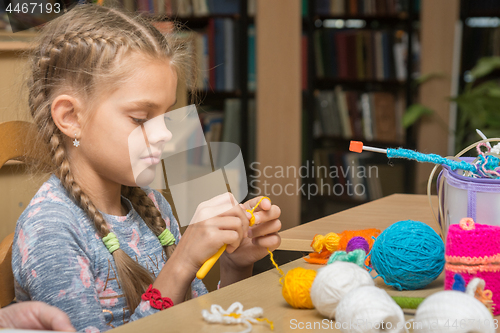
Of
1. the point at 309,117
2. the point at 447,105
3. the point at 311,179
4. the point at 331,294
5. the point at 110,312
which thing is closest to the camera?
the point at 331,294

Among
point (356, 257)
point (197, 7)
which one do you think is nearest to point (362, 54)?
point (197, 7)

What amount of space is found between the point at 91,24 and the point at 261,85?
1.74 metres

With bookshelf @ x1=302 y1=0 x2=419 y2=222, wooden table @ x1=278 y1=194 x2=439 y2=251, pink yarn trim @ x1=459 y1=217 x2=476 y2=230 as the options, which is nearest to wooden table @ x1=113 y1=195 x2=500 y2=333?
wooden table @ x1=278 y1=194 x2=439 y2=251

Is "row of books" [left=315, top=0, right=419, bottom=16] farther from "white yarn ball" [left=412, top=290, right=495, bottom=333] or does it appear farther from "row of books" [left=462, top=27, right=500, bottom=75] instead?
"white yarn ball" [left=412, top=290, right=495, bottom=333]

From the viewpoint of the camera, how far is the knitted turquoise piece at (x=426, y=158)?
61cm

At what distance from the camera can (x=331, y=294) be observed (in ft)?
1.70

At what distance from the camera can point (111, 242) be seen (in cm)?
79

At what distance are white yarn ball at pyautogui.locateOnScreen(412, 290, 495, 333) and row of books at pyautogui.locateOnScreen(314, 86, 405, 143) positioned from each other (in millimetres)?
2700

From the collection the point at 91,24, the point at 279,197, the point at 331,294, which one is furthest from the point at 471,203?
the point at 279,197

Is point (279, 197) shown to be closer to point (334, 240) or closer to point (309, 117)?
point (309, 117)

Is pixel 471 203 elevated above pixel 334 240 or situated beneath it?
elevated above

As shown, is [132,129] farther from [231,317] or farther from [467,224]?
[467,224]

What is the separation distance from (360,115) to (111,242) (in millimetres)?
2534

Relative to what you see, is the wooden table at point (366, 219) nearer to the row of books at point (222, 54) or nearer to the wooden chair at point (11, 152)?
the wooden chair at point (11, 152)
